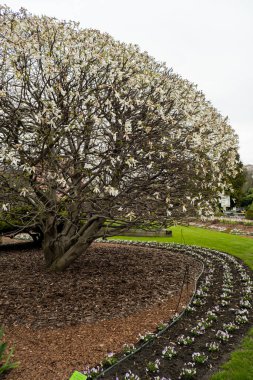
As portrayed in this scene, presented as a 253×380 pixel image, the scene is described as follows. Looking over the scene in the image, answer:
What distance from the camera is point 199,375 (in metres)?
5.68

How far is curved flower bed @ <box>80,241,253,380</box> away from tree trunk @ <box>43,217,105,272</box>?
4.15m

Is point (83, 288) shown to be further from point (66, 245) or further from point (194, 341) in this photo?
point (194, 341)

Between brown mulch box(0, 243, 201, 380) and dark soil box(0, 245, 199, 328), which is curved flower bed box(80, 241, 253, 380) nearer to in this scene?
brown mulch box(0, 243, 201, 380)

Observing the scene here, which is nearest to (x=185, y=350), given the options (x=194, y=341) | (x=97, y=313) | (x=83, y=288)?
(x=194, y=341)

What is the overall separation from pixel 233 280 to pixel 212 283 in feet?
3.41

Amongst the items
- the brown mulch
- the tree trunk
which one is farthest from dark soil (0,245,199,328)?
the tree trunk

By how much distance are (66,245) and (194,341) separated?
19.7ft

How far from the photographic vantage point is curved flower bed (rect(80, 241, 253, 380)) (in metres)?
5.75

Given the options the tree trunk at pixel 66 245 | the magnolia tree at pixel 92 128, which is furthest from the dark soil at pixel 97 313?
the magnolia tree at pixel 92 128

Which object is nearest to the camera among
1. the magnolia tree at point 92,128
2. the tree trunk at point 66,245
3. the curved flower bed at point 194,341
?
the curved flower bed at point 194,341

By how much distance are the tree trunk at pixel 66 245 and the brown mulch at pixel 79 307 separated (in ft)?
1.55

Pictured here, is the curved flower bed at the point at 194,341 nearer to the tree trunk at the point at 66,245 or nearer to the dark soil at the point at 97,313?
the dark soil at the point at 97,313

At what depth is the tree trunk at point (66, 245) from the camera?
11.3 m

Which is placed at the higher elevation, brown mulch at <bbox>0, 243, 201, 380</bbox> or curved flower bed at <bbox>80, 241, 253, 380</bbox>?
brown mulch at <bbox>0, 243, 201, 380</bbox>
